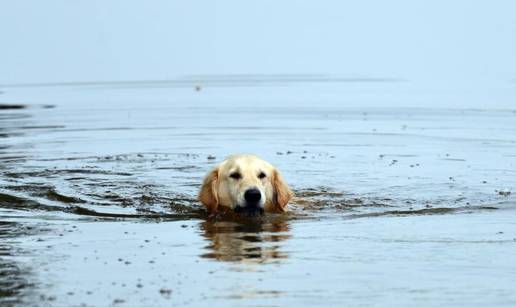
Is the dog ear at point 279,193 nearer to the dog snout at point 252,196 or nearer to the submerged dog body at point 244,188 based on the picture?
the submerged dog body at point 244,188

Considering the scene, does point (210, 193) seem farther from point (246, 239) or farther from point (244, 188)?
point (246, 239)

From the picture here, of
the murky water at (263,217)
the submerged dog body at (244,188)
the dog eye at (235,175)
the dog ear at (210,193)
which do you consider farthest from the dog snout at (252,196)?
the dog ear at (210,193)

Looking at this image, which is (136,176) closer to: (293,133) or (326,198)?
(326,198)

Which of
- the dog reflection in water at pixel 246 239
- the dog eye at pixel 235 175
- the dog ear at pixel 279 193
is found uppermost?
the dog eye at pixel 235 175

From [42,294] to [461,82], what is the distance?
2556 centimetres

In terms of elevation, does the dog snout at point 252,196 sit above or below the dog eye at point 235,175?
below

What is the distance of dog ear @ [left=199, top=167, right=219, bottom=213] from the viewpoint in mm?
12398

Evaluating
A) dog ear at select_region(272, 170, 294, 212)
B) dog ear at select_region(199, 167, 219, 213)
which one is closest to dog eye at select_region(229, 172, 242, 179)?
dog ear at select_region(199, 167, 219, 213)

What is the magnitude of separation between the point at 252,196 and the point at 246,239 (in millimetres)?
1289

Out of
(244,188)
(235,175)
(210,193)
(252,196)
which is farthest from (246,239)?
(210,193)

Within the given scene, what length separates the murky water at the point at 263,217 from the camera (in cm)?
832

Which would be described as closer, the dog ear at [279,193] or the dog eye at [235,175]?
the dog eye at [235,175]

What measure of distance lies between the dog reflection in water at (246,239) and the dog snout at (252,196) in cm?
19

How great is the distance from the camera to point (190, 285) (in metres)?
8.34
